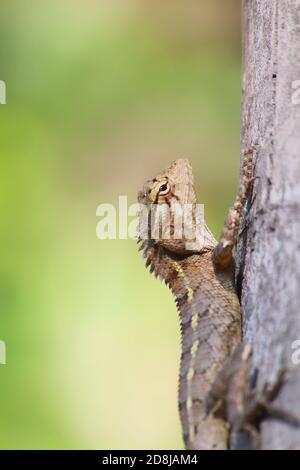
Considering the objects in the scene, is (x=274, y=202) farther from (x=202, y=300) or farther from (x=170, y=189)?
(x=170, y=189)

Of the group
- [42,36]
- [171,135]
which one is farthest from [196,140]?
[42,36]

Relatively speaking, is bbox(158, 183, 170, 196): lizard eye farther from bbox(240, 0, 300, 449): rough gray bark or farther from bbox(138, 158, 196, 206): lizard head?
bbox(240, 0, 300, 449): rough gray bark

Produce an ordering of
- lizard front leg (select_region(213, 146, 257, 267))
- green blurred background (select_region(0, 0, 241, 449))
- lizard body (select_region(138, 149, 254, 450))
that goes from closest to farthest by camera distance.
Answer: lizard body (select_region(138, 149, 254, 450)) → lizard front leg (select_region(213, 146, 257, 267)) → green blurred background (select_region(0, 0, 241, 449))

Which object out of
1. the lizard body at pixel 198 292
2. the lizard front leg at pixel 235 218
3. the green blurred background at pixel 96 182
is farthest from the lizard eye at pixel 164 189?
the green blurred background at pixel 96 182

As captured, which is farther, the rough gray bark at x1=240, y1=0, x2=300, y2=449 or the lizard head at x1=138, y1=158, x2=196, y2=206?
the lizard head at x1=138, y1=158, x2=196, y2=206

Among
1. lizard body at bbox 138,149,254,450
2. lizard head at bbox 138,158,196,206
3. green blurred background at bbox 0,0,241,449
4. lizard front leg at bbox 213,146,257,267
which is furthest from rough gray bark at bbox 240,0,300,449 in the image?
green blurred background at bbox 0,0,241,449
